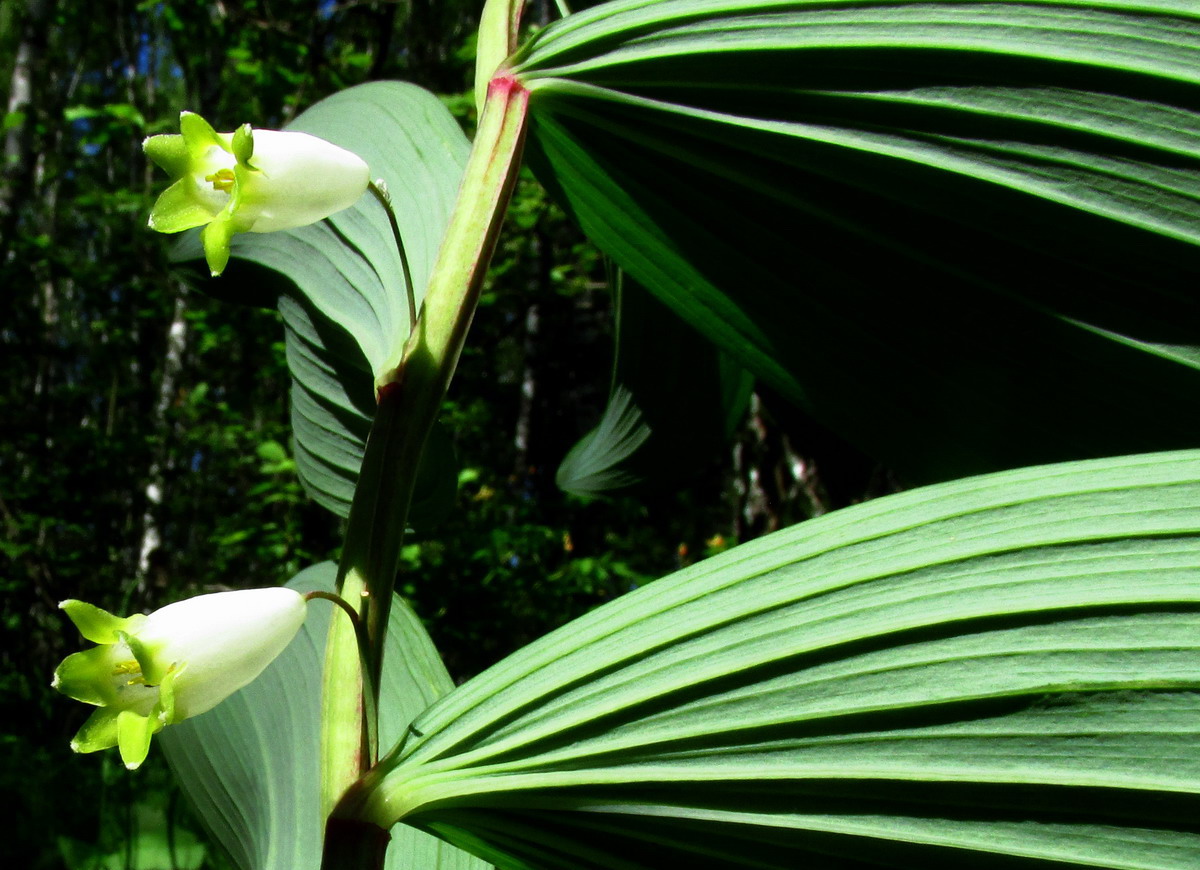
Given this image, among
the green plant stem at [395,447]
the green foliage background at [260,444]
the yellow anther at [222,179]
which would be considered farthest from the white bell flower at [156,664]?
the green foliage background at [260,444]

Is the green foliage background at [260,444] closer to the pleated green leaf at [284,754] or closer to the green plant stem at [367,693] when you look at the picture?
the pleated green leaf at [284,754]

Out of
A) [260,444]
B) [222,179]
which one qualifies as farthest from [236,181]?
[260,444]

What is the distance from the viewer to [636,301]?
52 centimetres

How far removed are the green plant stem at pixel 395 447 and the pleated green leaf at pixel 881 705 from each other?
2 cm

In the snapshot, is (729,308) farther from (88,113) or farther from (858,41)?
(88,113)

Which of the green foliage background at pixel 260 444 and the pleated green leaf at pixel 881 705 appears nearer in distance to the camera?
the pleated green leaf at pixel 881 705

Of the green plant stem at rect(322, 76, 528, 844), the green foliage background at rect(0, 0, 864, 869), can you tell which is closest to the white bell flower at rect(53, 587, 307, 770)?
the green plant stem at rect(322, 76, 528, 844)

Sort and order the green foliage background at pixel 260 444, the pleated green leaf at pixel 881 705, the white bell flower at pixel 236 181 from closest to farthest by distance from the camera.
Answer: the pleated green leaf at pixel 881 705 < the white bell flower at pixel 236 181 < the green foliage background at pixel 260 444

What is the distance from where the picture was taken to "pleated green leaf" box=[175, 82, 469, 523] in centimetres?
40

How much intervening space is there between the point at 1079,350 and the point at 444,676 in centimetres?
28

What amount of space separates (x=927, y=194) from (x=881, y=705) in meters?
0.17

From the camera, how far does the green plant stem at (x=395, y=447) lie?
268 mm

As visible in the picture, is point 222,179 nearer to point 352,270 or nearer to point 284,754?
point 352,270

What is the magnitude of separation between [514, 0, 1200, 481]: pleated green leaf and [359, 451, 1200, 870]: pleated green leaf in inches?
3.4
